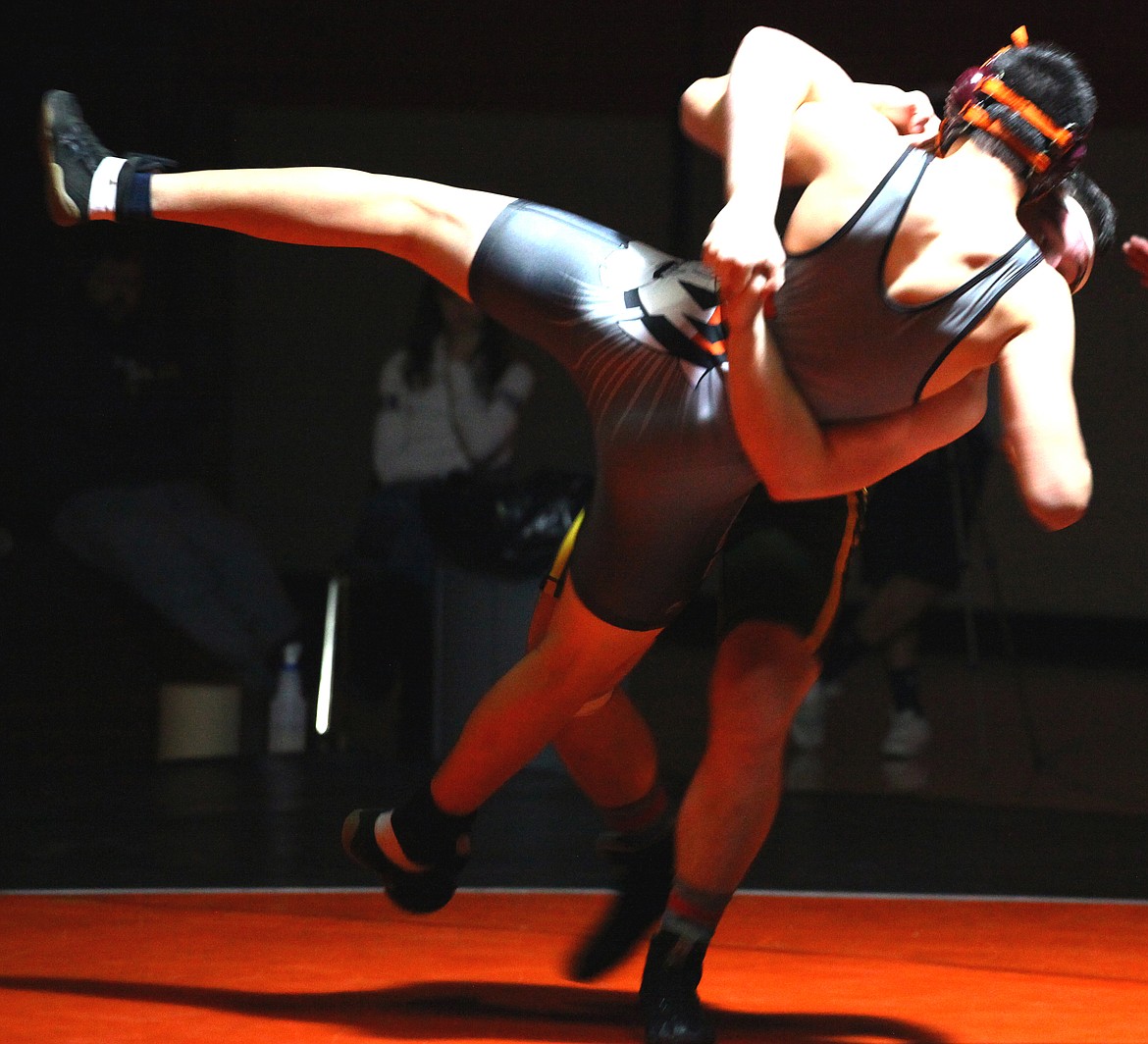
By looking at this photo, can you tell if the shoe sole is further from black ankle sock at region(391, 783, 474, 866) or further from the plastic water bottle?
the plastic water bottle

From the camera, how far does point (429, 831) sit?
2.47 meters

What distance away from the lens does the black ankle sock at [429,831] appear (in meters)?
2.47

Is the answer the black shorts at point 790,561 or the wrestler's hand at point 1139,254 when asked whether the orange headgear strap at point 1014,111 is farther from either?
the black shorts at point 790,561

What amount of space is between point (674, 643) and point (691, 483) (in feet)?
24.3

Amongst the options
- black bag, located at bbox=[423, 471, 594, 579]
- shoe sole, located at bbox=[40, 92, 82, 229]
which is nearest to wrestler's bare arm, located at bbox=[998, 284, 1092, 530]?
shoe sole, located at bbox=[40, 92, 82, 229]

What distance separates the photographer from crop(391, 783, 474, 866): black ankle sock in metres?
2.47

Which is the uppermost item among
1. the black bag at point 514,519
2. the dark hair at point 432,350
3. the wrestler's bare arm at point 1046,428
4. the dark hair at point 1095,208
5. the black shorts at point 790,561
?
the dark hair at point 1095,208

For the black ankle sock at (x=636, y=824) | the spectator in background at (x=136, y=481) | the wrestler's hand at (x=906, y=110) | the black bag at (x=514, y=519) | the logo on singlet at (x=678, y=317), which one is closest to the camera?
the logo on singlet at (x=678, y=317)

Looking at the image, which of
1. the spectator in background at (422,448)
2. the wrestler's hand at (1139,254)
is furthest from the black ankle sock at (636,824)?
the spectator in background at (422,448)

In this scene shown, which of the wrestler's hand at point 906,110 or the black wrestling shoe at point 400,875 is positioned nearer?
the wrestler's hand at point 906,110

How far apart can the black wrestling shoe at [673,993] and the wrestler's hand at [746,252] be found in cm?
86

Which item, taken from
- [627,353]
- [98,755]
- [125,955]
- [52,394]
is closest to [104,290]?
[52,394]

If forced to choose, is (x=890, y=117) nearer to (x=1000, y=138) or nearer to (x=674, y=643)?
(x=1000, y=138)

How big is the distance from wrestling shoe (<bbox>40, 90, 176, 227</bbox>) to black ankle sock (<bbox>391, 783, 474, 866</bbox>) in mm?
906
